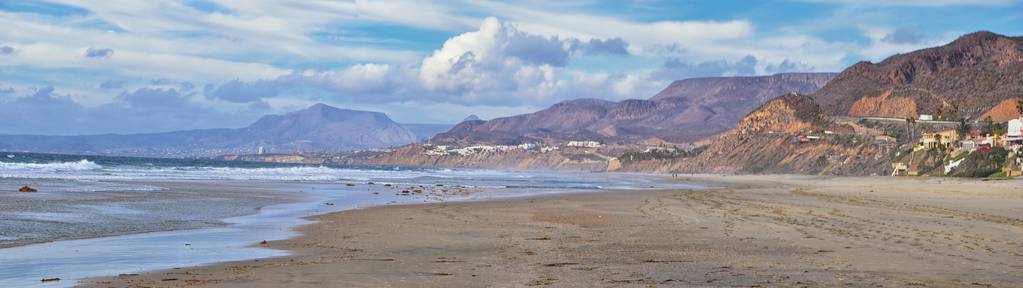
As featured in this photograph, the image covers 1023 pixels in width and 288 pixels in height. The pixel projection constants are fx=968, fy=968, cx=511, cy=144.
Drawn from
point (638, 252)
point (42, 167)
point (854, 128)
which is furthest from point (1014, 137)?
point (42, 167)

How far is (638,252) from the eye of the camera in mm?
17625

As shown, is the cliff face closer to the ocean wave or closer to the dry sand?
the ocean wave

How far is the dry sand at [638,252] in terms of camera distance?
13.2 m

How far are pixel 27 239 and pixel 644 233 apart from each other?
1309 cm

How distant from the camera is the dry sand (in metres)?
13.2

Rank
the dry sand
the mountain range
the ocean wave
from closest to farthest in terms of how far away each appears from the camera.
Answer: the dry sand < the ocean wave < the mountain range

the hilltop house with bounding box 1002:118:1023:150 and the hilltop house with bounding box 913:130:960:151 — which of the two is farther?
the hilltop house with bounding box 913:130:960:151

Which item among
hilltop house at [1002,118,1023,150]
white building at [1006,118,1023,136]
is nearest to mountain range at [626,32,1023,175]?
white building at [1006,118,1023,136]

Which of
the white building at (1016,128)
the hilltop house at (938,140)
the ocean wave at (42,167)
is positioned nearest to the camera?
the ocean wave at (42,167)

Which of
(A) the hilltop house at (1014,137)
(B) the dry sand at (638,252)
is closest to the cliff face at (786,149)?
(A) the hilltop house at (1014,137)

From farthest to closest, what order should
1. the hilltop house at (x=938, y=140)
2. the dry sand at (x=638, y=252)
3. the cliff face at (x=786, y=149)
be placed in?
the cliff face at (x=786, y=149)
the hilltop house at (x=938, y=140)
the dry sand at (x=638, y=252)

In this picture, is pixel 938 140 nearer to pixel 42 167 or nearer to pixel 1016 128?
pixel 1016 128

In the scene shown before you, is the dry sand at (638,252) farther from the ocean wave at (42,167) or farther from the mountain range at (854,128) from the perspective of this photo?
the mountain range at (854,128)

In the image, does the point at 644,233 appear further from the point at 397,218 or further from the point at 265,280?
the point at 265,280
